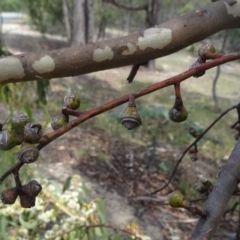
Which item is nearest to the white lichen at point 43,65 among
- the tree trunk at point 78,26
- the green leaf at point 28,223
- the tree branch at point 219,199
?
the tree branch at point 219,199

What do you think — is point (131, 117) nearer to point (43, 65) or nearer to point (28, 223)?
point (43, 65)

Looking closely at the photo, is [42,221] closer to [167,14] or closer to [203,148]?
[203,148]

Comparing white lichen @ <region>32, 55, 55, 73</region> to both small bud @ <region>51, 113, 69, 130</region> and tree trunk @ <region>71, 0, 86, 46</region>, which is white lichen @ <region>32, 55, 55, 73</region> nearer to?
small bud @ <region>51, 113, 69, 130</region>

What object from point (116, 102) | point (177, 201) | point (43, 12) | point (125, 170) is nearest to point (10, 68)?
point (116, 102)

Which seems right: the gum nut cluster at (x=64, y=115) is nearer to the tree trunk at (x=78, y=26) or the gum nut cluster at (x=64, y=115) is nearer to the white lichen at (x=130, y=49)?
the white lichen at (x=130, y=49)

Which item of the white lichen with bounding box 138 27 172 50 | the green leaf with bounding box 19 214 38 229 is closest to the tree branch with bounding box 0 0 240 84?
the white lichen with bounding box 138 27 172 50
